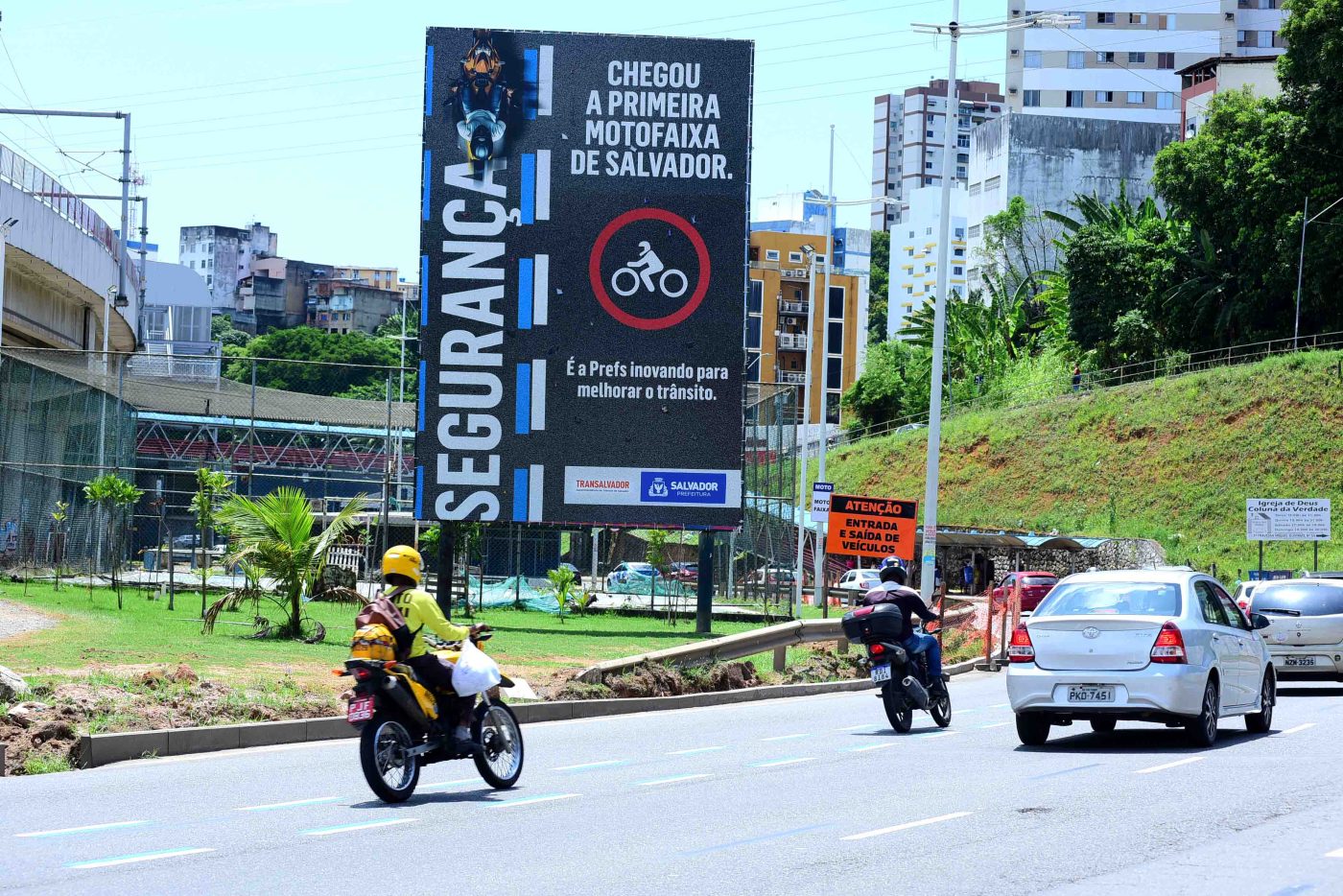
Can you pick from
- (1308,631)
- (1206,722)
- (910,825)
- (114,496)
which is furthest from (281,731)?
(114,496)

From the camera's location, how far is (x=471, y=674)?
11.0 meters

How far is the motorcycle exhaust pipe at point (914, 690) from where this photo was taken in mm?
16094

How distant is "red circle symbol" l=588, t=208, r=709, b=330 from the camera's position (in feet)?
104

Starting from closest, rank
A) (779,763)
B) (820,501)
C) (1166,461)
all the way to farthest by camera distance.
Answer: (779,763)
(820,501)
(1166,461)

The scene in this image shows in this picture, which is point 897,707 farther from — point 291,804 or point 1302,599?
point 1302,599

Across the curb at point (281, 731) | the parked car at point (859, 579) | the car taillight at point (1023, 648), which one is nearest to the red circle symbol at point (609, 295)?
the curb at point (281, 731)

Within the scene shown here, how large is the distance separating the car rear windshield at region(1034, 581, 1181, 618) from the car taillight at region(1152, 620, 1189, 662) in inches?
10.8

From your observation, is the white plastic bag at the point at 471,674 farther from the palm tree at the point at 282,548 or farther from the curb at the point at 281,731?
the palm tree at the point at 282,548

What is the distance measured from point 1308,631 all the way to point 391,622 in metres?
15.5

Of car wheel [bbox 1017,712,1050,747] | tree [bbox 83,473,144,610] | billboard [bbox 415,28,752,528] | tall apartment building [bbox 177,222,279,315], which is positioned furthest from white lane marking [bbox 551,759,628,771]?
tall apartment building [bbox 177,222,279,315]

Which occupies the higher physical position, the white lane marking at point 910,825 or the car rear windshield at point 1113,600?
the car rear windshield at point 1113,600

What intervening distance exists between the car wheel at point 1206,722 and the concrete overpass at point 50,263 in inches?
1091

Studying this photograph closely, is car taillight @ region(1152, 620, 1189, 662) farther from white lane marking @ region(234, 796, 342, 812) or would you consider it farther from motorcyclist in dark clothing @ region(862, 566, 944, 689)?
white lane marking @ region(234, 796, 342, 812)

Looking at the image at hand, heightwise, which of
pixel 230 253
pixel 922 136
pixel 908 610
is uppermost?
pixel 922 136
